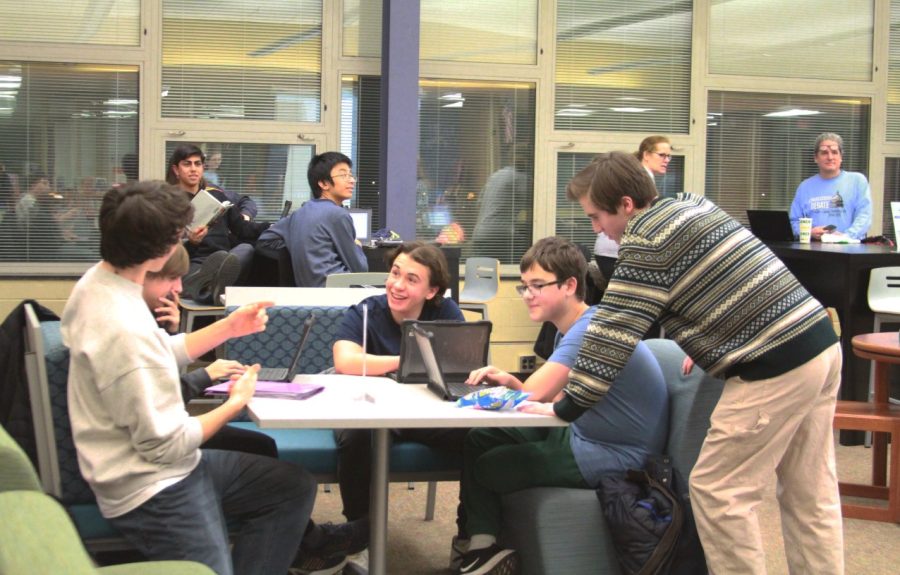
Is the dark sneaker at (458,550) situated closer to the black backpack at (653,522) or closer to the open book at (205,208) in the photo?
the black backpack at (653,522)

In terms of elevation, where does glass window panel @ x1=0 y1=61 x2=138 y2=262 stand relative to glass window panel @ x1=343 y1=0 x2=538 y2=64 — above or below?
below

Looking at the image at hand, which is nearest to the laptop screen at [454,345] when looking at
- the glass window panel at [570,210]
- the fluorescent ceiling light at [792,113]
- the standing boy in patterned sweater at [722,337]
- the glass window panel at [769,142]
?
the standing boy in patterned sweater at [722,337]

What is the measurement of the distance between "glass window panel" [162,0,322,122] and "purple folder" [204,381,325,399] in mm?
4943

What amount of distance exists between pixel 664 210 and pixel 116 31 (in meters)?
5.70

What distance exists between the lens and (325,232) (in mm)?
5824

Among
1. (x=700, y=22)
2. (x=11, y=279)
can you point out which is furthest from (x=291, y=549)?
(x=700, y=22)

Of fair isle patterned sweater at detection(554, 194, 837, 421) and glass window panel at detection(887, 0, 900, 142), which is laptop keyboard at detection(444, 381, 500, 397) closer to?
fair isle patterned sweater at detection(554, 194, 837, 421)

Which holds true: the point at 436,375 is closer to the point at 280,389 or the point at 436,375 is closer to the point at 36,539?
the point at 280,389

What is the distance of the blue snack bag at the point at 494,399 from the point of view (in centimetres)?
299

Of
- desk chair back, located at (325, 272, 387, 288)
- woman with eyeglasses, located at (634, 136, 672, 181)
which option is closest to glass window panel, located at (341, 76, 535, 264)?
woman with eyeglasses, located at (634, 136, 672, 181)

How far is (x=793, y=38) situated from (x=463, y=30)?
8.88 feet

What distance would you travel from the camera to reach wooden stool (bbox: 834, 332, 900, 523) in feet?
14.7

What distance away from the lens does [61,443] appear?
2.79m

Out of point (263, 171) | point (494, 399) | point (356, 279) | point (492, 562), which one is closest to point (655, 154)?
point (356, 279)
